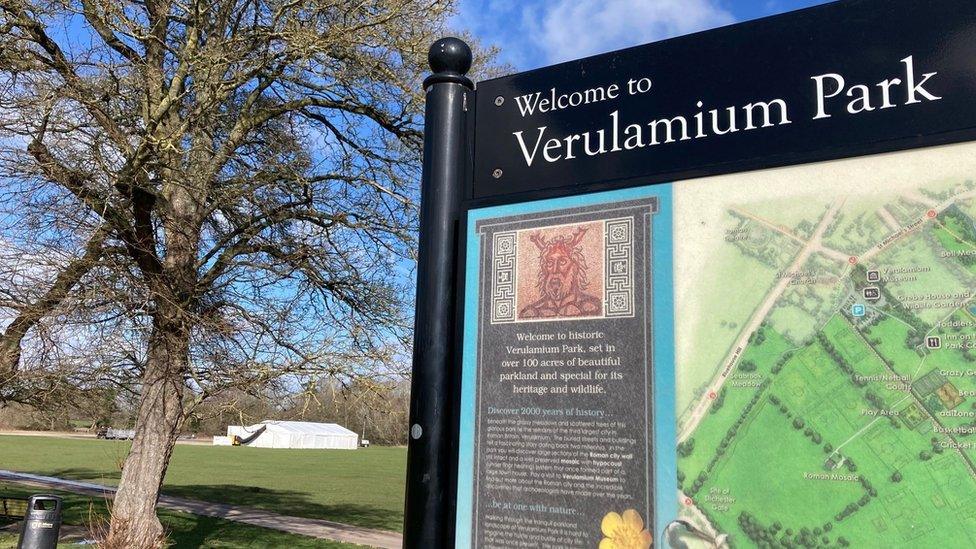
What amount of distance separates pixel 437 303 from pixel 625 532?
1071 mm

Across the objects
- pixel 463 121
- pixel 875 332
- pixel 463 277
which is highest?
pixel 463 121

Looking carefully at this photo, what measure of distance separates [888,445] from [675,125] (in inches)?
46.6

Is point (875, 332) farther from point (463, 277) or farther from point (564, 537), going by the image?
point (463, 277)

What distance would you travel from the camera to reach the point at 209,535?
15812 mm

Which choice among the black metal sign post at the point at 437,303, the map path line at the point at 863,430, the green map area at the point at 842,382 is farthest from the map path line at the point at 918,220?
the black metal sign post at the point at 437,303

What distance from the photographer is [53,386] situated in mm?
9195

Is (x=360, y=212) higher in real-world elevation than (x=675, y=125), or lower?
higher

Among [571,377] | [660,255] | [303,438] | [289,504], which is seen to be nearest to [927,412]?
[660,255]

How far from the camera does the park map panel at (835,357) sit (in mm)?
2004

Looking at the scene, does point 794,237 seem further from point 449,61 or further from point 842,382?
point 449,61

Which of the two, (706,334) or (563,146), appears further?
(563,146)

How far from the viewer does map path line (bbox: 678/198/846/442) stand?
7.34 ft

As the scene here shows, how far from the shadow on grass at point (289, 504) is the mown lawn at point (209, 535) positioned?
336 centimetres

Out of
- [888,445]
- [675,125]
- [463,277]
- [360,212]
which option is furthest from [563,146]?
[360,212]
